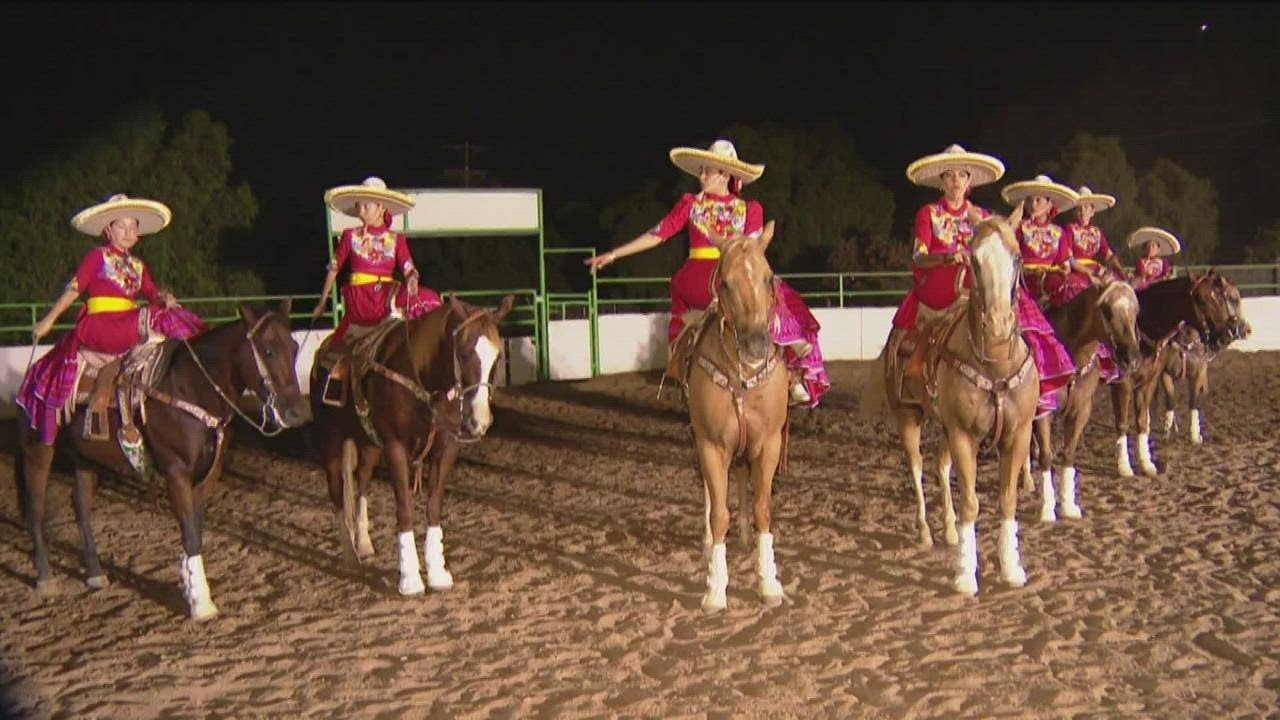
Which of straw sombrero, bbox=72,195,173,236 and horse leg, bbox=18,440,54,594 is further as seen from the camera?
horse leg, bbox=18,440,54,594

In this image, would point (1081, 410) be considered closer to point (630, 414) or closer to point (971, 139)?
point (630, 414)

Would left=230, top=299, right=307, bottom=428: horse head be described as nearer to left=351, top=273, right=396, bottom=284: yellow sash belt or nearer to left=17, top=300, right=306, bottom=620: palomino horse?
left=17, top=300, right=306, bottom=620: palomino horse

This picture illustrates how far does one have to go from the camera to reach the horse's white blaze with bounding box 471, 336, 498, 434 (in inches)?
242

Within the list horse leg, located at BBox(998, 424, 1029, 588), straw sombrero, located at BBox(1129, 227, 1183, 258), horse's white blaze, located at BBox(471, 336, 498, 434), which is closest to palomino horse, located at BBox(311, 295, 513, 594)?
horse's white blaze, located at BBox(471, 336, 498, 434)

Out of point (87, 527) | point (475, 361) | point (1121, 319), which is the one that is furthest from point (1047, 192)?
point (87, 527)

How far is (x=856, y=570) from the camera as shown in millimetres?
7020

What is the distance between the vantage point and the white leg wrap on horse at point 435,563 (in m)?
6.79

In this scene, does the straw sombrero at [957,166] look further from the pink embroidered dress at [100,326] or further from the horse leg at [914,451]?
the pink embroidered dress at [100,326]

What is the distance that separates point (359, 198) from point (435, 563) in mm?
2542

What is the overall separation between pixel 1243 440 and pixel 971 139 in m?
37.9

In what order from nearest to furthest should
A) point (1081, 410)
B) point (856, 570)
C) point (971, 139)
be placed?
point (856, 570) < point (1081, 410) < point (971, 139)

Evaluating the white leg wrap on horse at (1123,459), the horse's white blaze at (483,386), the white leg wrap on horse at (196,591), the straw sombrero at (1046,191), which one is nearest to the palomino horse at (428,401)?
the horse's white blaze at (483,386)

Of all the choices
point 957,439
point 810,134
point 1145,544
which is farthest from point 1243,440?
point 810,134

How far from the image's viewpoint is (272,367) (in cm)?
619
